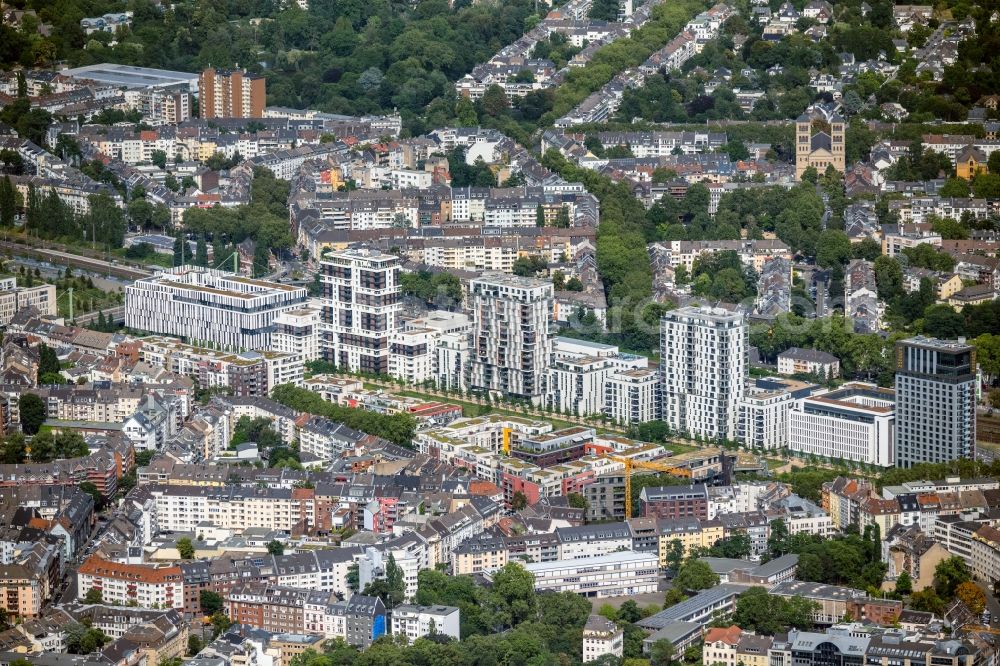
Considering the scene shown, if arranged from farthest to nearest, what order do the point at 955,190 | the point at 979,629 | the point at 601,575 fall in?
the point at 955,190
the point at 601,575
the point at 979,629

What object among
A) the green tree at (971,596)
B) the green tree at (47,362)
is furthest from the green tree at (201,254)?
the green tree at (971,596)

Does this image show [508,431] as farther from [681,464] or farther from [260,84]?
[260,84]

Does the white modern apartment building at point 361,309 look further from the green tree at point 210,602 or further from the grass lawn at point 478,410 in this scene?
the green tree at point 210,602

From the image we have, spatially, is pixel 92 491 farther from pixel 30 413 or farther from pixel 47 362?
pixel 47 362

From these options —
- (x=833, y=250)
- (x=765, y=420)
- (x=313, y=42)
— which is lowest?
(x=765, y=420)

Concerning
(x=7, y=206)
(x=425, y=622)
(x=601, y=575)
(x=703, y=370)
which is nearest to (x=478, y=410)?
(x=703, y=370)

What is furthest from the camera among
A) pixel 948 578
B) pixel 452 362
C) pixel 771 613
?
pixel 452 362
